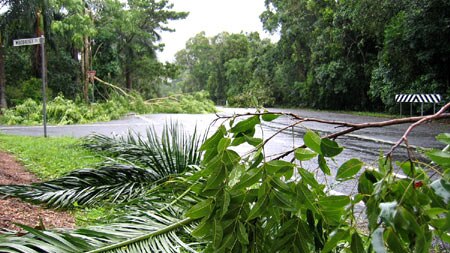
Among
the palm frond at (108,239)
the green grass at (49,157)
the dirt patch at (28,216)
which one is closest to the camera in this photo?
the palm frond at (108,239)

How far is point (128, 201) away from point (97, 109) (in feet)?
50.1

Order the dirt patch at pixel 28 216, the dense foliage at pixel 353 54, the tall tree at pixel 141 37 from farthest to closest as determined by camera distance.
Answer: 1. the tall tree at pixel 141 37
2. the dense foliage at pixel 353 54
3. the dirt patch at pixel 28 216

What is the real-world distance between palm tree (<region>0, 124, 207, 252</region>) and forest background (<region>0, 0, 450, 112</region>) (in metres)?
3.40

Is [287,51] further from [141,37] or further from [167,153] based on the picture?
[167,153]

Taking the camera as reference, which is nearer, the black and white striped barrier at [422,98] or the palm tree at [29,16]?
the black and white striped barrier at [422,98]

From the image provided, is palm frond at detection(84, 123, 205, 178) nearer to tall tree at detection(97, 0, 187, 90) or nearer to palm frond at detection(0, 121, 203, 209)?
palm frond at detection(0, 121, 203, 209)

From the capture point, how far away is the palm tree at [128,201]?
59.2 inches

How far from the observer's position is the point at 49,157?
6457 millimetres

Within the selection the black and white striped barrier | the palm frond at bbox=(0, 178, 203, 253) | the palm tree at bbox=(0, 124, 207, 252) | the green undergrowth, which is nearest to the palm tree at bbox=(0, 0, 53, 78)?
the green undergrowth

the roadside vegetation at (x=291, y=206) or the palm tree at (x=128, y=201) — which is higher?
the roadside vegetation at (x=291, y=206)

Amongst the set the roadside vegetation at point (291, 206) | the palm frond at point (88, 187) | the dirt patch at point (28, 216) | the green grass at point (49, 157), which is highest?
the roadside vegetation at point (291, 206)

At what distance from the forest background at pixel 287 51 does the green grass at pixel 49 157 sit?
251 centimetres

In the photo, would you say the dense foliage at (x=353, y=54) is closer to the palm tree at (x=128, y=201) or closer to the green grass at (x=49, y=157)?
the palm tree at (x=128, y=201)

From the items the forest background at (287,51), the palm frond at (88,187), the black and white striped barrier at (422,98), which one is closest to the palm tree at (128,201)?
the palm frond at (88,187)
